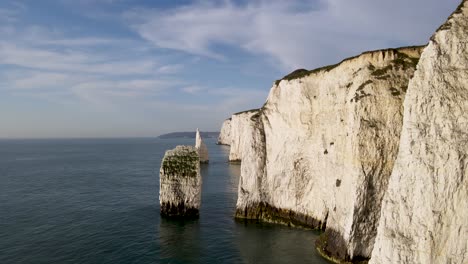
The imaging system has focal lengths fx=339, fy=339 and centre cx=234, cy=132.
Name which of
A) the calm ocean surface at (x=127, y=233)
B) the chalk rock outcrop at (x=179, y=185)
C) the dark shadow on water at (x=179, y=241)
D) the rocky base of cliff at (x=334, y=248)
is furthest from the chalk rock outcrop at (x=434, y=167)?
the chalk rock outcrop at (x=179, y=185)

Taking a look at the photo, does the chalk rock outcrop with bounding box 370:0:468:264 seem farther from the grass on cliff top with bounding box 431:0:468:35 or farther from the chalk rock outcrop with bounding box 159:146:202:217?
the chalk rock outcrop with bounding box 159:146:202:217

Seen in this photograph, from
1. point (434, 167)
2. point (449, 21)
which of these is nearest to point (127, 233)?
point (434, 167)

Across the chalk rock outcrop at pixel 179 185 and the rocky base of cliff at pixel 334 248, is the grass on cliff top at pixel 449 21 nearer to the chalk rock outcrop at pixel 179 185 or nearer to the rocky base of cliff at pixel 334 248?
the rocky base of cliff at pixel 334 248

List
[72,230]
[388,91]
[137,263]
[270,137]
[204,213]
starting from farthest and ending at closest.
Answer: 1. [204,213]
2. [270,137]
3. [72,230]
4. [137,263]
5. [388,91]

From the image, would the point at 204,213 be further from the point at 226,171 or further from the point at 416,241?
the point at 226,171

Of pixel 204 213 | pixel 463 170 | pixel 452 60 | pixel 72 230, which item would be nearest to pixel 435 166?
pixel 463 170
